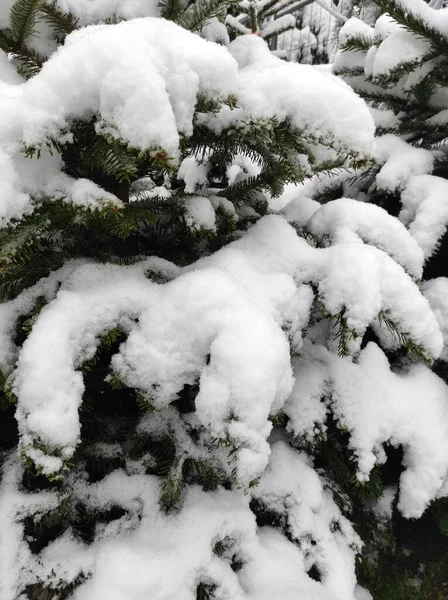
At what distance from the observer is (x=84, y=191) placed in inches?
34.7

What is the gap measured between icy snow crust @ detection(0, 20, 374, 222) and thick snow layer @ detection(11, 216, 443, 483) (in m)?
0.27

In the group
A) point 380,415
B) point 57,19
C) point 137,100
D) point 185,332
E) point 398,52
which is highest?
point 398,52

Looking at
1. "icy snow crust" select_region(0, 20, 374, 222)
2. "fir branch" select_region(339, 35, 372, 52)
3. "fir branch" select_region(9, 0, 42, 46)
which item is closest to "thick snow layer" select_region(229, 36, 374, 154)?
"icy snow crust" select_region(0, 20, 374, 222)

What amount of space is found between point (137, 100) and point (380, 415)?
1072mm

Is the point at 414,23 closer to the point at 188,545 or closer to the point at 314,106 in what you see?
the point at 314,106

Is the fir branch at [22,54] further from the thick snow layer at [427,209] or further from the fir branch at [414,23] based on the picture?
the thick snow layer at [427,209]

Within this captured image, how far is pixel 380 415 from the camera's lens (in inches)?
49.5

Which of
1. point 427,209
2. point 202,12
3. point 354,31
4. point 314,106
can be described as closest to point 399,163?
point 427,209

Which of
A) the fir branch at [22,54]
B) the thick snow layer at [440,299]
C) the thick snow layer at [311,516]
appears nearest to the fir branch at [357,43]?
the thick snow layer at [440,299]

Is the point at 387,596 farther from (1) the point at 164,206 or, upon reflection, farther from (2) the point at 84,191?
(2) the point at 84,191

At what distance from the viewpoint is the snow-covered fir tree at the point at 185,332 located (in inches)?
33.0

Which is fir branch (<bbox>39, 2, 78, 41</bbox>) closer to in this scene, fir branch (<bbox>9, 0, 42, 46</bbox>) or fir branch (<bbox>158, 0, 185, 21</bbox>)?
fir branch (<bbox>9, 0, 42, 46</bbox>)

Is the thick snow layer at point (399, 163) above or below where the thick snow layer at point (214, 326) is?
above

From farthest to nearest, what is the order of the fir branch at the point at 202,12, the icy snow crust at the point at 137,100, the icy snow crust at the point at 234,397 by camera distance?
the fir branch at the point at 202,12
the icy snow crust at the point at 234,397
the icy snow crust at the point at 137,100
